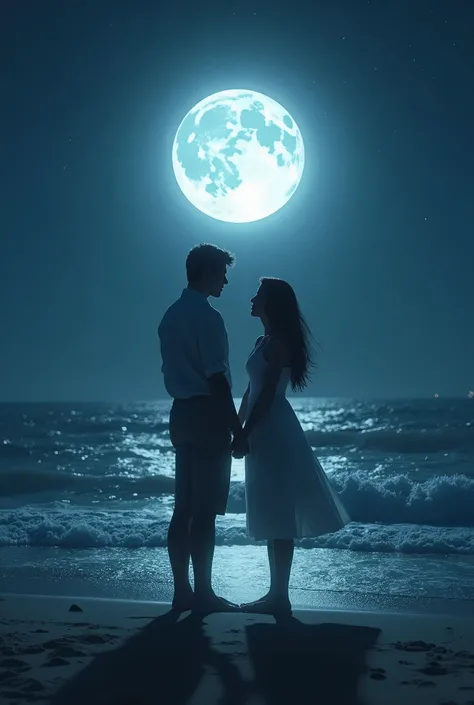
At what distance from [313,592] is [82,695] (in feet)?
8.75

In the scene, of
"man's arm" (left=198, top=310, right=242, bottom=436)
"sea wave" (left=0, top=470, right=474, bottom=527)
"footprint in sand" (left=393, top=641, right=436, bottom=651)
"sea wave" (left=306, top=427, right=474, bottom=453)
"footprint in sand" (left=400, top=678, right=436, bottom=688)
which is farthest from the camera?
"sea wave" (left=306, top=427, right=474, bottom=453)

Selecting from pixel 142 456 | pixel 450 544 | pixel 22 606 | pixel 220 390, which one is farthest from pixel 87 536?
pixel 142 456

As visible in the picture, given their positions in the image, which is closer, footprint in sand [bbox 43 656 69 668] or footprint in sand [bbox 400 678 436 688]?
footprint in sand [bbox 400 678 436 688]

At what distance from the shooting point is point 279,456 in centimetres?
433

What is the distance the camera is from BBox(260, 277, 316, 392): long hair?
4398mm

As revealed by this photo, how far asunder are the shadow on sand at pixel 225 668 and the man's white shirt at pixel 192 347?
132 centimetres

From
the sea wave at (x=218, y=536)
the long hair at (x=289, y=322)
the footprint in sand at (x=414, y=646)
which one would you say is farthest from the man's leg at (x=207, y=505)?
the sea wave at (x=218, y=536)

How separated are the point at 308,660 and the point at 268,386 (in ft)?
5.15

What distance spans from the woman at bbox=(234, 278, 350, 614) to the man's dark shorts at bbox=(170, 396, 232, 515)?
14 centimetres

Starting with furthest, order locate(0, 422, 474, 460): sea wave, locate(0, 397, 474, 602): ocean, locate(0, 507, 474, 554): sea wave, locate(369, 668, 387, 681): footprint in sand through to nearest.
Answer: locate(0, 422, 474, 460): sea wave → locate(0, 507, 474, 554): sea wave → locate(0, 397, 474, 602): ocean → locate(369, 668, 387, 681): footprint in sand

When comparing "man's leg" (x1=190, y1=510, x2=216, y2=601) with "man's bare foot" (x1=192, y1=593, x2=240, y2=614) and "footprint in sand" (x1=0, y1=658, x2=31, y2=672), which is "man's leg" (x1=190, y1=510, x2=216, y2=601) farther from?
"footprint in sand" (x1=0, y1=658, x2=31, y2=672)

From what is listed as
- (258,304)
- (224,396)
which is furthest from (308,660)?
(258,304)

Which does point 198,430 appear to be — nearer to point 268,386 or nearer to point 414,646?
point 268,386

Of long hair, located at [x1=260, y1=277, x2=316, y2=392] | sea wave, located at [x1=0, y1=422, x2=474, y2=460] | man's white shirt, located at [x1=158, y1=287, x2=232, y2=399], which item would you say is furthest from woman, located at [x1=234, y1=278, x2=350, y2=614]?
sea wave, located at [x1=0, y1=422, x2=474, y2=460]
